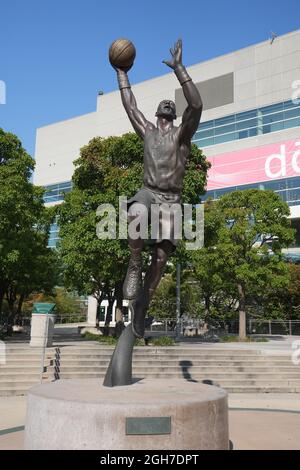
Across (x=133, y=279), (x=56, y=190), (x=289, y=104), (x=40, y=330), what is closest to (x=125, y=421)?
(x=133, y=279)

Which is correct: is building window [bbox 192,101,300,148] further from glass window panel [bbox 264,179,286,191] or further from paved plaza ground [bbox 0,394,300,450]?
paved plaza ground [bbox 0,394,300,450]

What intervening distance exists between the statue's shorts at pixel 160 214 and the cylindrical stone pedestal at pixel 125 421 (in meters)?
2.19

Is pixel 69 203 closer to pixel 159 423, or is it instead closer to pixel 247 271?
pixel 247 271

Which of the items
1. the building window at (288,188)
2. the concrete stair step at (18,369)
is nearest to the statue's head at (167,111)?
the concrete stair step at (18,369)

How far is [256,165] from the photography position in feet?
150

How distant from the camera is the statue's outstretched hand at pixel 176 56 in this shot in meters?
6.62

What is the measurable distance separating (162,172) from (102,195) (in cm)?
1398

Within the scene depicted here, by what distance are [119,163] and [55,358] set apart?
35.7 feet

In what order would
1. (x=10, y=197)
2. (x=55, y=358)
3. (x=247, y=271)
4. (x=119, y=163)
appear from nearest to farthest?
1. (x=55, y=358)
2. (x=10, y=197)
3. (x=119, y=163)
4. (x=247, y=271)

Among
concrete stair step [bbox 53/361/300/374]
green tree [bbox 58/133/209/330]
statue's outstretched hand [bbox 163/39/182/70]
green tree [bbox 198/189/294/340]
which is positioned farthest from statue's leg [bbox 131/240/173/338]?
green tree [bbox 198/189/294/340]

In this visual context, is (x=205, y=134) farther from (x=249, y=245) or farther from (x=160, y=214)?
(x=160, y=214)

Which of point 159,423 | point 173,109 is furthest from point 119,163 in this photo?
point 159,423

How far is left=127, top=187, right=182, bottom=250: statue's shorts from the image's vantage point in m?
6.46

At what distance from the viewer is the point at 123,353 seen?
6078 mm
